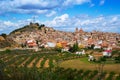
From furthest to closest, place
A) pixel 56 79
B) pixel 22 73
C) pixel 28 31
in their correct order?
pixel 28 31
pixel 22 73
pixel 56 79

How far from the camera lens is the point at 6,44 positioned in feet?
371

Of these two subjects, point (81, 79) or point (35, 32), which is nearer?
point (81, 79)

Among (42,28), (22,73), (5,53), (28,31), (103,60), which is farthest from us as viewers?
(42,28)

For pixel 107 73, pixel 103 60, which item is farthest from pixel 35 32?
pixel 107 73

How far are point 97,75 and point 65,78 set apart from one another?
295 inches

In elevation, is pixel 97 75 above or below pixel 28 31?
below

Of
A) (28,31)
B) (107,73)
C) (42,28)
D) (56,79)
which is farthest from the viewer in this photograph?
(42,28)

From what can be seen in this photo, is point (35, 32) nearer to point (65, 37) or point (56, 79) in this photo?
point (65, 37)

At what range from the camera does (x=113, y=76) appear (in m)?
53.7

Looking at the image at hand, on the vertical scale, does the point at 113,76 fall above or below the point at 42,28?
below

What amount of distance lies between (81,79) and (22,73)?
1052cm

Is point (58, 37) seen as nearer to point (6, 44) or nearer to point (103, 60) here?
point (6, 44)

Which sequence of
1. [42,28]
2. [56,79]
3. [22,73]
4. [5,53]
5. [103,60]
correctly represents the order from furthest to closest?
[42,28], [5,53], [103,60], [22,73], [56,79]

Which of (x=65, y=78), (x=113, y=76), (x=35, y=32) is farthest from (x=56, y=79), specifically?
(x=35, y=32)
